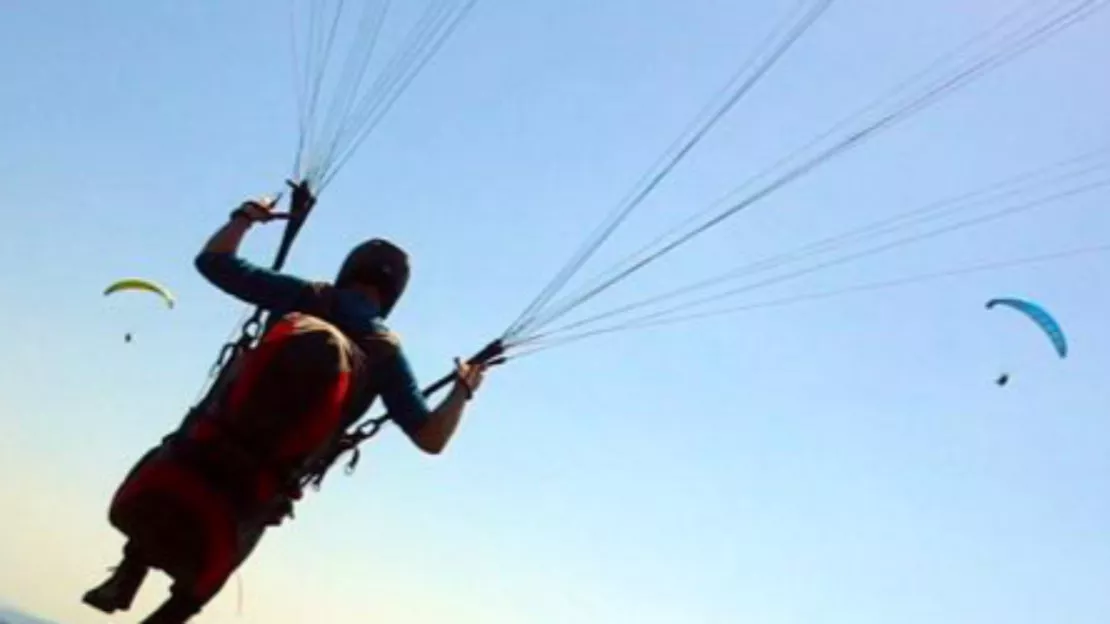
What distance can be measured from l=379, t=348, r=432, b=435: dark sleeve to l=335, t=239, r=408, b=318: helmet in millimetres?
471

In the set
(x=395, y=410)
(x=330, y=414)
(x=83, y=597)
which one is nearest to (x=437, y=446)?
(x=395, y=410)

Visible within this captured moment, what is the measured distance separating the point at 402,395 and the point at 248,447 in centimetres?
84

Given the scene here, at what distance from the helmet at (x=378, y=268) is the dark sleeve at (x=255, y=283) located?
0.25m

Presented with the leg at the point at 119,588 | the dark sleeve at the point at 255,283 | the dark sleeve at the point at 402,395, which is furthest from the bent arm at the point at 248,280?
the leg at the point at 119,588

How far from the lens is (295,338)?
226 inches

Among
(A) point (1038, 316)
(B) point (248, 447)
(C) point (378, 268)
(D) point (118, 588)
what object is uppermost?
(A) point (1038, 316)

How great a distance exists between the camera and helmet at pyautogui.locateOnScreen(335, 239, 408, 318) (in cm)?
668

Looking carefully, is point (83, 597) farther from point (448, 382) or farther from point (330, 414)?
point (448, 382)

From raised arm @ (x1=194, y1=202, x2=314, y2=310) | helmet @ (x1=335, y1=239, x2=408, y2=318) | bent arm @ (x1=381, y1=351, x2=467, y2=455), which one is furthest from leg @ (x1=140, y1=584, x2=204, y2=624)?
helmet @ (x1=335, y1=239, x2=408, y2=318)

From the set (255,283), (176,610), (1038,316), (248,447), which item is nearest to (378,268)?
(255,283)

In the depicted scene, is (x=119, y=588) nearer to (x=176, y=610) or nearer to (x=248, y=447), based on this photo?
Answer: (x=176, y=610)

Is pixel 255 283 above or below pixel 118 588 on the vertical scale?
above

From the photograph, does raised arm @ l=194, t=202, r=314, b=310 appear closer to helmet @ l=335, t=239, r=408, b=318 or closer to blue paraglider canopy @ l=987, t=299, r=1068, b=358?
helmet @ l=335, t=239, r=408, b=318

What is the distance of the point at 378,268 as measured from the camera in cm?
667
